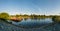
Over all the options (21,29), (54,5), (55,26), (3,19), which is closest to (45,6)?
(54,5)

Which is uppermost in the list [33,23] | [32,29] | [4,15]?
[4,15]

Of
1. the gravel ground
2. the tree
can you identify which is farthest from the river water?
the tree

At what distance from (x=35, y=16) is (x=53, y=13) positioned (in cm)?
34

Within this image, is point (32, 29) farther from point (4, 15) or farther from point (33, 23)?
point (4, 15)

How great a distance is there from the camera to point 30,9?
3.22m

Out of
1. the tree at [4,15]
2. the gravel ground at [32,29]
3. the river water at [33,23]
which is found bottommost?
the gravel ground at [32,29]

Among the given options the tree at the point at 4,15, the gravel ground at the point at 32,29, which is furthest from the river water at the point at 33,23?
the tree at the point at 4,15

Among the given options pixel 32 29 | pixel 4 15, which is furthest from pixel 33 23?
pixel 4 15

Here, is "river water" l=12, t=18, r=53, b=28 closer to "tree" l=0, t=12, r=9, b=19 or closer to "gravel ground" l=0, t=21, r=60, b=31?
"gravel ground" l=0, t=21, r=60, b=31

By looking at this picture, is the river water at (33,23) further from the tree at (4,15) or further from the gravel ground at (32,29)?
the tree at (4,15)

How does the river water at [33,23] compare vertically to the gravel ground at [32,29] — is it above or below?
above

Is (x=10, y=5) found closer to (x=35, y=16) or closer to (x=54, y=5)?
(x=35, y=16)

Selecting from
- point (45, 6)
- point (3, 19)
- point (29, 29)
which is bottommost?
point (29, 29)

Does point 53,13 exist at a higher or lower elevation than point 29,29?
higher
